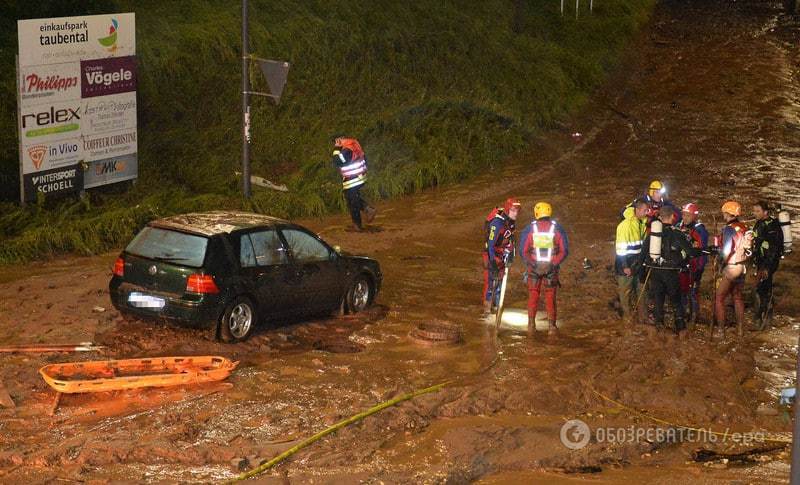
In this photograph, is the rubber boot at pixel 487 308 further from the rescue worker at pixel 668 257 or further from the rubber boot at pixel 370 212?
the rubber boot at pixel 370 212

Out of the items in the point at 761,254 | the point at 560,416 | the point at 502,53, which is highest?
the point at 502,53

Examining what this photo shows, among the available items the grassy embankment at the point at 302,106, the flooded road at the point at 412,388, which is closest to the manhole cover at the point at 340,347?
the flooded road at the point at 412,388

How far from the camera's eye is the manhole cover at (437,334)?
44.3ft

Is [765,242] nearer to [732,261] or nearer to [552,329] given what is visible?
[732,261]

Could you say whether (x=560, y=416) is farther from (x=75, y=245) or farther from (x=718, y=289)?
(x=75, y=245)

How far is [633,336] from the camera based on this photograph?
46.0 feet

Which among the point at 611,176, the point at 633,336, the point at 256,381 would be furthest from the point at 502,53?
the point at 256,381

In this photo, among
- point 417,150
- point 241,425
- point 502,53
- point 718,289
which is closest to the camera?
point 241,425

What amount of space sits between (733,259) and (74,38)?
449 inches

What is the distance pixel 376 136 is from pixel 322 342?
1337 centimetres

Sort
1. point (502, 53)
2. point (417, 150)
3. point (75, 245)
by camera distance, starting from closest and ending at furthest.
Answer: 1. point (75, 245)
2. point (417, 150)
3. point (502, 53)

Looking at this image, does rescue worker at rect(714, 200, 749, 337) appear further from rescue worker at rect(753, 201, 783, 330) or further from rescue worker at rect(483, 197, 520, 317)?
rescue worker at rect(483, 197, 520, 317)

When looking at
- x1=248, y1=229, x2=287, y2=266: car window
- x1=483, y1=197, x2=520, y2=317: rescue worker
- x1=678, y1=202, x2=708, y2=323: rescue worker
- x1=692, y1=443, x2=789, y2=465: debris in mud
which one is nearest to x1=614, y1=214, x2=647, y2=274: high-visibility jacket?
x1=678, y1=202, x2=708, y2=323: rescue worker

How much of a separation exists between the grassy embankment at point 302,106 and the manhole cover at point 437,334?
7.01 metres
